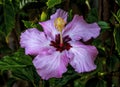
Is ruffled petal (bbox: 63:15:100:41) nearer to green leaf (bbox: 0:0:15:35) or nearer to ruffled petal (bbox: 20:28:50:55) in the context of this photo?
ruffled petal (bbox: 20:28:50:55)

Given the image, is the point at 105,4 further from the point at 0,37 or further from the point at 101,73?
the point at 0,37

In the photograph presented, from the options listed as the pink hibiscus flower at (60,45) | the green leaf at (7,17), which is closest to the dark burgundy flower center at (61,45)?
the pink hibiscus flower at (60,45)

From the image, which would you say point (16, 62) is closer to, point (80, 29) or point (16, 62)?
point (16, 62)

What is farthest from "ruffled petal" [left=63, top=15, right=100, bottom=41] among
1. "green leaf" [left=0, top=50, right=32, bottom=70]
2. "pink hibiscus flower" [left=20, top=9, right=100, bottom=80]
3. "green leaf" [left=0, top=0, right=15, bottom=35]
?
"green leaf" [left=0, top=0, right=15, bottom=35]

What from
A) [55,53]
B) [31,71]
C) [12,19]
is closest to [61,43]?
[55,53]

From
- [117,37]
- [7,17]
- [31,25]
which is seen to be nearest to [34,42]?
[31,25]

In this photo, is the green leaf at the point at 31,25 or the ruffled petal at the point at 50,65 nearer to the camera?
the ruffled petal at the point at 50,65

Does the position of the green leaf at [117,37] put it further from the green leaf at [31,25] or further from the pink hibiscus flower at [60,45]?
the green leaf at [31,25]
